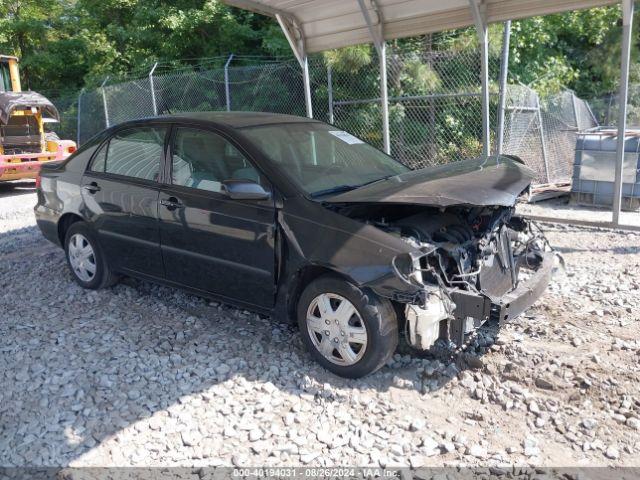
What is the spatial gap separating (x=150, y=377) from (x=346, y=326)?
4.54 feet

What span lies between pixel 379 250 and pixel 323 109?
30.2ft

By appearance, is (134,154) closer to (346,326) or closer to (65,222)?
(65,222)

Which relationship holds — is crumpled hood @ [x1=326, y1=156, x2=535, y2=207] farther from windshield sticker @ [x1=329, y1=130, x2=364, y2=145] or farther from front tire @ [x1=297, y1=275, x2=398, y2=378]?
windshield sticker @ [x1=329, y1=130, x2=364, y2=145]

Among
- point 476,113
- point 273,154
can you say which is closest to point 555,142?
point 476,113

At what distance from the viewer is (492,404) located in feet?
11.6

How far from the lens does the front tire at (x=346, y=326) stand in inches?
141

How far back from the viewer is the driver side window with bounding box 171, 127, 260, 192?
14.1 feet

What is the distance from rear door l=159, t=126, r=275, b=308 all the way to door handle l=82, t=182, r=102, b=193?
0.97 metres

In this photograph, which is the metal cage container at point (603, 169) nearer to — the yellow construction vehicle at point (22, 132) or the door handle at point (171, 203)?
the door handle at point (171, 203)

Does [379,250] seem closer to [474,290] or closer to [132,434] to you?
[474,290]

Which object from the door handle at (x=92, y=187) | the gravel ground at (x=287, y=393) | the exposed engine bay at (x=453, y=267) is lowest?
the gravel ground at (x=287, y=393)

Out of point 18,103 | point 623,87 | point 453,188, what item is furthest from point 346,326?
point 18,103

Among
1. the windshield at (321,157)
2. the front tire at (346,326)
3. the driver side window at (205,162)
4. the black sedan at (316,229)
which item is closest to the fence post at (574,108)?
the black sedan at (316,229)

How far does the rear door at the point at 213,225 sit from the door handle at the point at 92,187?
97 cm
